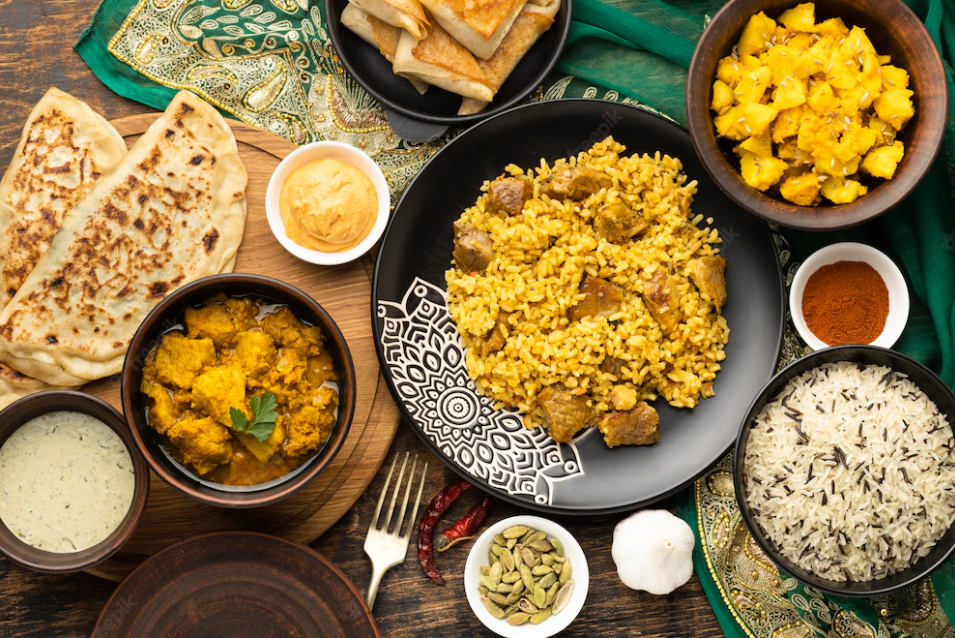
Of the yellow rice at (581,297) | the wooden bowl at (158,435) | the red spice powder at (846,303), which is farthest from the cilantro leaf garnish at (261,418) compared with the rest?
the red spice powder at (846,303)

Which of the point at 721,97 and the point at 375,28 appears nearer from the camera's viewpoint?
the point at 721,97

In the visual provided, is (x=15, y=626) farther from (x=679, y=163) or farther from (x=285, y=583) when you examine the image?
(x=679, y=163)

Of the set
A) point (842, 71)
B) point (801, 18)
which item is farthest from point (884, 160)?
point (801, 18)

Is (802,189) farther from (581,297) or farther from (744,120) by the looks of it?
(581,297)

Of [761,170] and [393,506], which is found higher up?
[761,170]

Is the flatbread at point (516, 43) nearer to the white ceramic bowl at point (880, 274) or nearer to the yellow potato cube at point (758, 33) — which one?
the yellow potato cube at point (758, 33)

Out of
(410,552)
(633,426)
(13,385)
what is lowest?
(410,552)

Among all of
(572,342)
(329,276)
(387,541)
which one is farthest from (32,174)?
(572,342)
